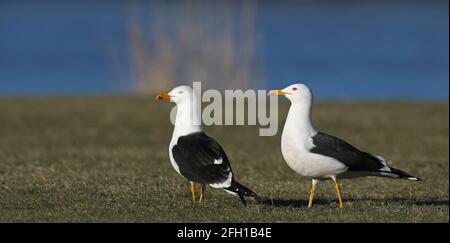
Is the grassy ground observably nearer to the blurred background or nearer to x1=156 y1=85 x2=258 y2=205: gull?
x1=156 y1=85 x2=258 y2=205: gull

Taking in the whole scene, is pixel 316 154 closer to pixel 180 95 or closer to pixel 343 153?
pixel 343 153

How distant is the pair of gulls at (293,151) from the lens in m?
9.11

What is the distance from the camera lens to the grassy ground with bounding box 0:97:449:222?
9.12 m

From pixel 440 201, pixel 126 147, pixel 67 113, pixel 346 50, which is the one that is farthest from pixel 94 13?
pixel 440 201

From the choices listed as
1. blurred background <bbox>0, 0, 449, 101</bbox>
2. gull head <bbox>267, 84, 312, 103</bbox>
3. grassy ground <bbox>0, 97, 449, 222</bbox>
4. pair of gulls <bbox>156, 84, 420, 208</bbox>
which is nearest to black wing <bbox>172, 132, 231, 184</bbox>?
pair of gulls <bbox>156, 84, 420, 208</bbox>

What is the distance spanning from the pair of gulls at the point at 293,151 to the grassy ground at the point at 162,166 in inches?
13.7

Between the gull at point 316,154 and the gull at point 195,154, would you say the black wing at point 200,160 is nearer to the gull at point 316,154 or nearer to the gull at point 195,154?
the gull at point 195,154

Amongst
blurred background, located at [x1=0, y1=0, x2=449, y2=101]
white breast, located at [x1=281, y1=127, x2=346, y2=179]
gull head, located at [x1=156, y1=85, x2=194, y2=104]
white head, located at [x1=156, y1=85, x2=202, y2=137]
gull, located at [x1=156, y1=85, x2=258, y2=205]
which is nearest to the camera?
gull, located at [x1=156, y1=85, x2=258, y2=205]

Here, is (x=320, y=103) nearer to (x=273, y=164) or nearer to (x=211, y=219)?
(x=273, y=164)

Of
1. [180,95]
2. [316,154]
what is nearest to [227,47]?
[180,95]

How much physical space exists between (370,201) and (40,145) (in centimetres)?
744

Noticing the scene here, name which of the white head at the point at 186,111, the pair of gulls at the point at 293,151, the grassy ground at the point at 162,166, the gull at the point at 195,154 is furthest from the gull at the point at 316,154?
the white head at the point at 186,111

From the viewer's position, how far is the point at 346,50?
42156 mm

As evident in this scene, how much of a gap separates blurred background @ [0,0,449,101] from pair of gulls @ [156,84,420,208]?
12.7 meters
